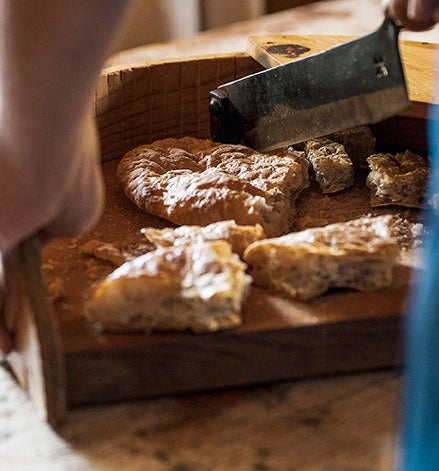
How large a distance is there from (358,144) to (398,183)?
131mm

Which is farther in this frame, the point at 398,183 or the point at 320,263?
the point at 398,183

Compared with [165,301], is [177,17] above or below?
below

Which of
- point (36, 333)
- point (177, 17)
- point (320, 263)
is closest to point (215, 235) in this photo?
point (320, 263)

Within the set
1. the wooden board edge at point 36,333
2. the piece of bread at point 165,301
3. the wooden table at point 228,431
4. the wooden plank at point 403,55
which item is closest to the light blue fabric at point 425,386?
the wooden table at point 228,431

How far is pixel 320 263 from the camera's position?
787 millimetres

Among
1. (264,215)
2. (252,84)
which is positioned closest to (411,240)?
(264,215)

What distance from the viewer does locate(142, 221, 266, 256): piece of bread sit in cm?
85

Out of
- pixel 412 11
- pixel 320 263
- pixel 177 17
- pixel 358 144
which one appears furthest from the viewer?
pixel 177 17

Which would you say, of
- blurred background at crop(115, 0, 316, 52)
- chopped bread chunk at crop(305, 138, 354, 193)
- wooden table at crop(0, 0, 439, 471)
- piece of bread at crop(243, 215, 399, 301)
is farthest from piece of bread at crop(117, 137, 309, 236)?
blurred background at crop(115, 0, 316, 52)

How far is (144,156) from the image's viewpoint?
3.56 ft

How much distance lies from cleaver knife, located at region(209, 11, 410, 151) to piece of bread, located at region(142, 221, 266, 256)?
8.0 inches

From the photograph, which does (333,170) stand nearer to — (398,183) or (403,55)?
(398,183)

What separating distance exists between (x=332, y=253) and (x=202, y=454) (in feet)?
0.73

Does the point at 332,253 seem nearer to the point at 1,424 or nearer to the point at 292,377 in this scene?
the point at 292,377
